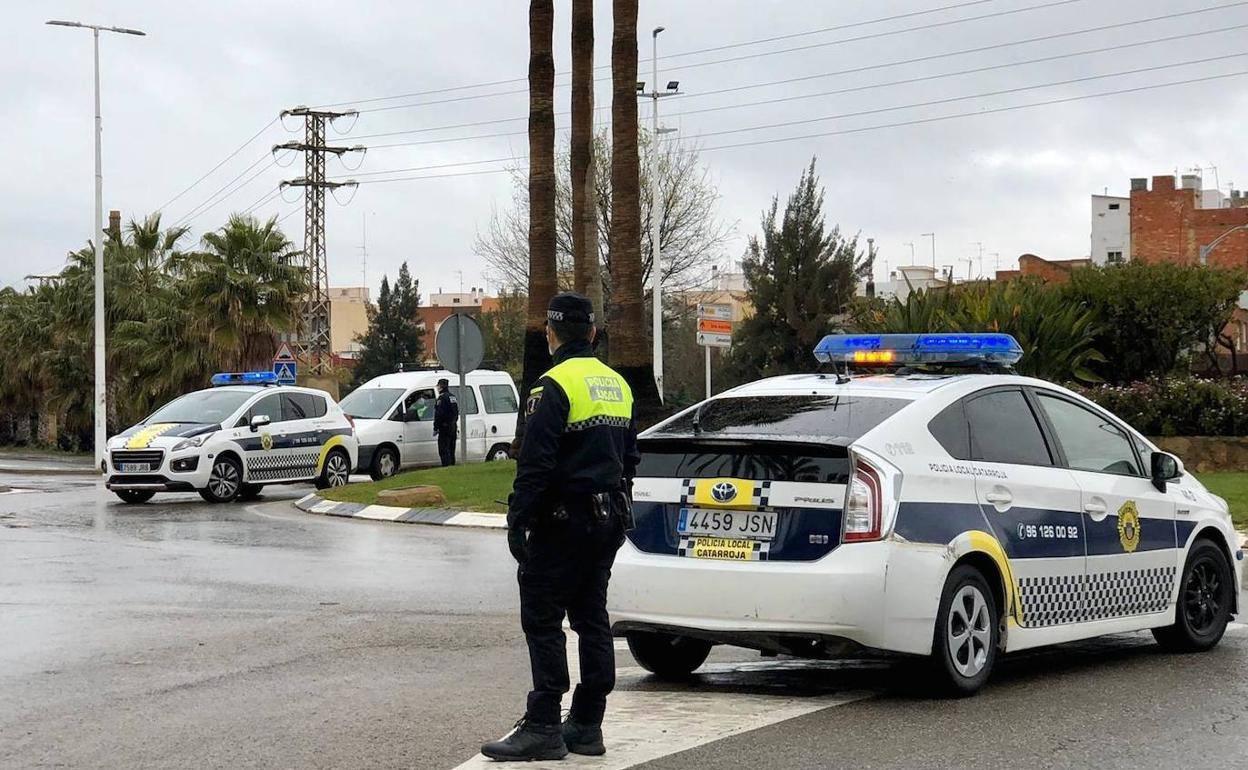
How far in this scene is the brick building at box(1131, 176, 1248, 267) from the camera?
76.1m

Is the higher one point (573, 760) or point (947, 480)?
point (947, 480)

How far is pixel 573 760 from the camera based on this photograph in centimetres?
636

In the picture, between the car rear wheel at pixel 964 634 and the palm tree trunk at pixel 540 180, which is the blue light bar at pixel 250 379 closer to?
the palm tree trunk at pixel 540 180

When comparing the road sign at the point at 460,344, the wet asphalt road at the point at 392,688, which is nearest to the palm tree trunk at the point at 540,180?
the road sign at the point at 460,344

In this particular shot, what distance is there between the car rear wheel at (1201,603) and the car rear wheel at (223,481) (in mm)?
16256

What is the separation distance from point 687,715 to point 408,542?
32.0 ft

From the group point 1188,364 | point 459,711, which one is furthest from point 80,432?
point 459,711

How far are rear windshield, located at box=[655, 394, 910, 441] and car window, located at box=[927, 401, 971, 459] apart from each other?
20 centimetres

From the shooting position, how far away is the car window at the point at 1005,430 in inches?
326

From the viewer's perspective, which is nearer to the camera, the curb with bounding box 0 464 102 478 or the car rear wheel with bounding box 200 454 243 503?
the car rear wheel with bounding box 200 454 243 503

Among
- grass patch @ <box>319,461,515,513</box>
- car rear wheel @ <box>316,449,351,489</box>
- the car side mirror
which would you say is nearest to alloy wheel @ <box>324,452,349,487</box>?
car rear wheel @ <box>316,449,351,489</box>

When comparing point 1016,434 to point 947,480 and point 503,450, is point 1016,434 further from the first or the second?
point 503,450

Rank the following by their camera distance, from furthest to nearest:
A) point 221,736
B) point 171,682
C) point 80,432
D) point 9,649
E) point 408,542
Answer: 1. point 80,432
2. point 408,542
3. point 9,649
4. point 171,682
5. point 221,736

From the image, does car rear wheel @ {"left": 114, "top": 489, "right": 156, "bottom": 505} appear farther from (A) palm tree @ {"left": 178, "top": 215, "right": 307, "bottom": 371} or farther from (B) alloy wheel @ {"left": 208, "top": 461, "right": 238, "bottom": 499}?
(A) palm tree @ {"left": 178, "top": 215, "right": 307, "bottom": 371}
